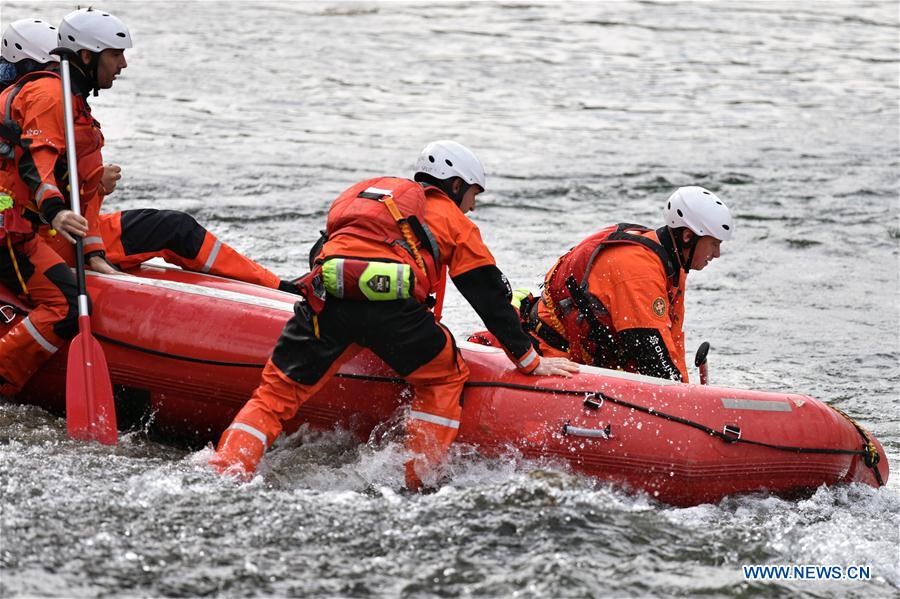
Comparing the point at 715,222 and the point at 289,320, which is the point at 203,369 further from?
the point at 715,222

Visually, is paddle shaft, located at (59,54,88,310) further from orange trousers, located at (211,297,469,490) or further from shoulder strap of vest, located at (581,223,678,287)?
shoulder strap of vest, located at (581,223,678,287)

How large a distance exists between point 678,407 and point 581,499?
0.60m

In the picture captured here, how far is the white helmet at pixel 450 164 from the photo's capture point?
232 inches

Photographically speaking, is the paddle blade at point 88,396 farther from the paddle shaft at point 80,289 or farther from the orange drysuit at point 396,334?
the orange drysuit at point 396,334

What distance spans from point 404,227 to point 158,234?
1761 millimetres

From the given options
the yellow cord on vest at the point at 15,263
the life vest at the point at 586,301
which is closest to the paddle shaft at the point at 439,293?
the life vest at the point at 586,301

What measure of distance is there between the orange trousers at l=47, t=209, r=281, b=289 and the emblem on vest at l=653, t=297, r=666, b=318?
2.11 meters

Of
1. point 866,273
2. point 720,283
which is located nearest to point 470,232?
point 720,283

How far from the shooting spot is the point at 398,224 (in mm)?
5691

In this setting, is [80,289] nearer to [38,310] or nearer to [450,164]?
[38,310]

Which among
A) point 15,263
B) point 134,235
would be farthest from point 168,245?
point 15,263

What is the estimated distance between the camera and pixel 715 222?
646 cm

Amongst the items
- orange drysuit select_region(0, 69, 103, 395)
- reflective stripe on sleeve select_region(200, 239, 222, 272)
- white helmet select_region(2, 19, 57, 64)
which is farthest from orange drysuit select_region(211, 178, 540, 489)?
white helmet select_region(2, 19, 57, 64)

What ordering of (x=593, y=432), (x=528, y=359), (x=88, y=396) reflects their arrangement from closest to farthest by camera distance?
(x=593, y=432) → (x=528, y=359) → (x=88, y=396)
